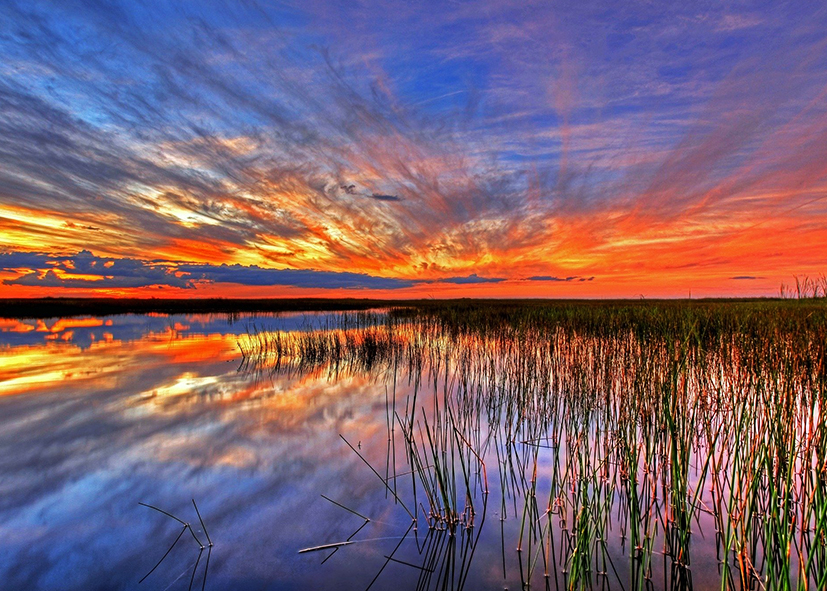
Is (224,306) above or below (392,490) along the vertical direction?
above

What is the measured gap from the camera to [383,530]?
3.92 m

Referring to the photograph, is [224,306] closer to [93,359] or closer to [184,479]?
[93,359]

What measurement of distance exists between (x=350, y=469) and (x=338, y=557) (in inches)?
68.4

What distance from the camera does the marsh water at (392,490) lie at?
3.30 meters

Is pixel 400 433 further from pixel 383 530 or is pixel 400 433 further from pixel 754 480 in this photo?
pixel 754 480

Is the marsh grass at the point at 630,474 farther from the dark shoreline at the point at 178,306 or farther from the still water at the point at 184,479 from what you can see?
the dark shoreline at the point at 178,306

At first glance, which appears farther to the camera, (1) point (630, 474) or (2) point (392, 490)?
(2) point (392, 490)

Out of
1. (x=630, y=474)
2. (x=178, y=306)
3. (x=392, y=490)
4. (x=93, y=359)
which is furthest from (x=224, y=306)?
(x=630, y=474)

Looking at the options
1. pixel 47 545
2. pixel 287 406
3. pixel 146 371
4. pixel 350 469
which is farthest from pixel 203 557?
pixel 146 371

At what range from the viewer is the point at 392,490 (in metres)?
4.61

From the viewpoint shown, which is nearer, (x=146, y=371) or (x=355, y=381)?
(x=355, y=381)

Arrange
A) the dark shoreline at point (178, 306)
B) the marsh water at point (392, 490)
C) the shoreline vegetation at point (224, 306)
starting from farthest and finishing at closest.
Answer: the dark shoreline at point (178, 306) → the shoreline vegetation at point (224, 306) → the marsh water at point (392, 490)

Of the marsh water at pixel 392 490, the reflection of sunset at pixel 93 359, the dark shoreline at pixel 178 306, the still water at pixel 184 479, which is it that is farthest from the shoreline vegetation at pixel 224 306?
the still water at pixel 184 479

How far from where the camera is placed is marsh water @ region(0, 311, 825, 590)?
330 cm
